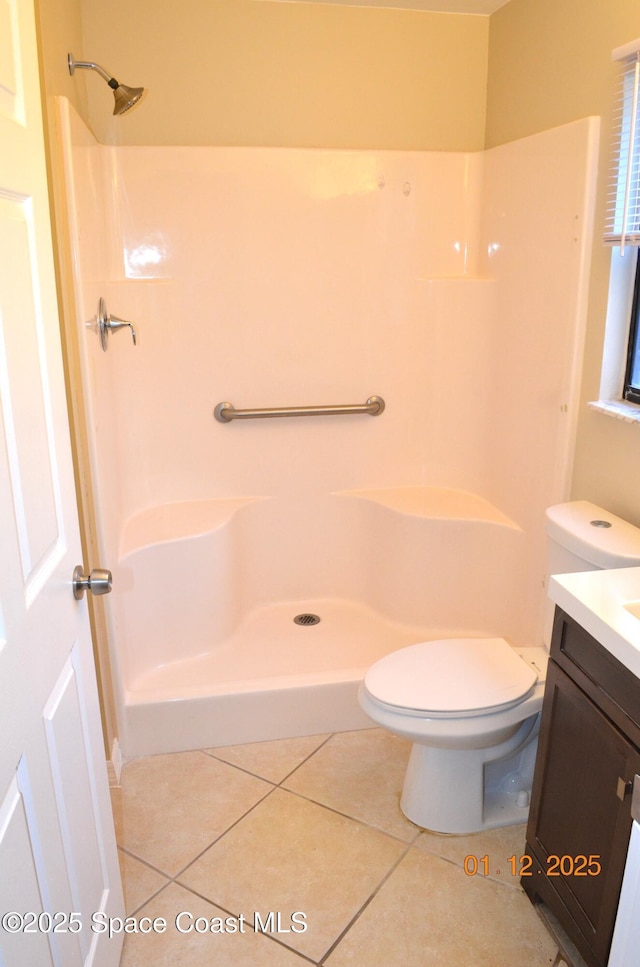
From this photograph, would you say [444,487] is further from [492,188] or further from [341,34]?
[341,34]

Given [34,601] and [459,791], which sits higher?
[34,601]

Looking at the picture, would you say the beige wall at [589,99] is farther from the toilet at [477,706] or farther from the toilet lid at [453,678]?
the toilet lid at [453,678]

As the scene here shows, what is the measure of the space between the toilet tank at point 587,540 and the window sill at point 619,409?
0.25 metres

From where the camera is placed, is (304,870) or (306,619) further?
(306,619)

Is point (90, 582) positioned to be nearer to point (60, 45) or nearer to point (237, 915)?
point (237, 915)

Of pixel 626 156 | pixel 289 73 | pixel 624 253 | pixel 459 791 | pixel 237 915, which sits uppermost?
pixel 289 73

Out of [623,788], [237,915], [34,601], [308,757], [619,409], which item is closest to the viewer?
[34,601]

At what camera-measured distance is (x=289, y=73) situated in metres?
2.52

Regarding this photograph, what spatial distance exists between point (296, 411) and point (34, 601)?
178cm

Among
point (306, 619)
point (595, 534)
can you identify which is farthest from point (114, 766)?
point (595, 534)

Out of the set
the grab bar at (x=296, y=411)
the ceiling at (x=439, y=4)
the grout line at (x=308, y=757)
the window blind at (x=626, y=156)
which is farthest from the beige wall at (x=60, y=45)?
the grout line at (x=308, y=757)

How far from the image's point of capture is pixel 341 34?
2.52m

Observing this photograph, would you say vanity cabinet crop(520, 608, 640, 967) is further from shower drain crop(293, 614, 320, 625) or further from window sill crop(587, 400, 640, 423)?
shower drain crop(293, 614, 320, 625)

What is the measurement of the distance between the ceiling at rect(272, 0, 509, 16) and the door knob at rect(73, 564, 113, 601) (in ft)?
7.15
